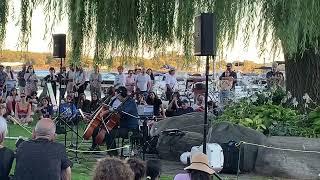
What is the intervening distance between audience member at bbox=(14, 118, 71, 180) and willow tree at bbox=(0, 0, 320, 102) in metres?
2.32

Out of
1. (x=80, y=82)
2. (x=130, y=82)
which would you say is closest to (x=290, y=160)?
(x=130, y=82)

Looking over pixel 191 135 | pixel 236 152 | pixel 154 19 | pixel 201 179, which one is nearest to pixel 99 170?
pixel 201 179

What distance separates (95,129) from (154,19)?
4.33m

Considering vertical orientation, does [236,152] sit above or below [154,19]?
below

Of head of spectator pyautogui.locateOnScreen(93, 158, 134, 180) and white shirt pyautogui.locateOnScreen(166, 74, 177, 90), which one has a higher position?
head of spectator pyautogui.locateOnScreen(93, 158, 134, 180)

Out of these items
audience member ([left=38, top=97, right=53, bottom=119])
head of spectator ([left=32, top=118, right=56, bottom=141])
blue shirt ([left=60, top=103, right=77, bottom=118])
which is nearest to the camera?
head of spectator ([left=32, top=118, right=56, bottom=141])

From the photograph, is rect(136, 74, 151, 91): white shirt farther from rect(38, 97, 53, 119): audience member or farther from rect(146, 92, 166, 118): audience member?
rect(38, 97, 53, 119): audience member

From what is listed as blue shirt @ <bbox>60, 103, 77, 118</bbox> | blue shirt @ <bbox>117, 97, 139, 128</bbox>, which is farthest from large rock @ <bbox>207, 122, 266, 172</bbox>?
blue shirt @ <bbox>60, 103, 77, 118</bbox>

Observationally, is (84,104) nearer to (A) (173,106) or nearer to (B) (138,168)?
(A) (173,106)

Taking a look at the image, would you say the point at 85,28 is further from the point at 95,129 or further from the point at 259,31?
the point at 95,129

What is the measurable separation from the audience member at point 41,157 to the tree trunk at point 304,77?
25.8 ft

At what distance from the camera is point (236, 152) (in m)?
11.3

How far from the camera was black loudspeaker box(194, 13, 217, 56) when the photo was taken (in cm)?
754

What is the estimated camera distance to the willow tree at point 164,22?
25.1 feet
